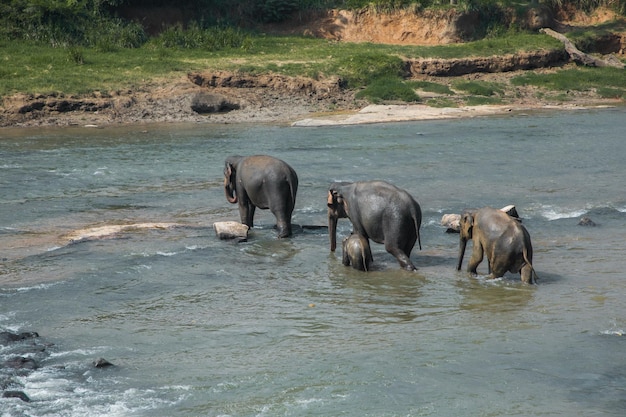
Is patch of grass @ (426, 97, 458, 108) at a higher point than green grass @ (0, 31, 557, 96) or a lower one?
lower

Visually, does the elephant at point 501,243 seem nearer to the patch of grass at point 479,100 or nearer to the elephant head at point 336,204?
the elephant head at point 336,204

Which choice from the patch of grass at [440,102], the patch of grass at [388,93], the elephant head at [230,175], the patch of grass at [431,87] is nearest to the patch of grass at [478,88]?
the patch of grass at [431,87]

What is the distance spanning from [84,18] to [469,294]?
87.8 ft

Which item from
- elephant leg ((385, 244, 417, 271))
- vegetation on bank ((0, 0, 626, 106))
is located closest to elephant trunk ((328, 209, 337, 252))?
elephant leg ((385, 244, 417, 271))

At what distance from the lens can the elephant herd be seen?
10.3 meters

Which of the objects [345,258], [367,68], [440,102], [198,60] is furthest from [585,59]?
[345,258]

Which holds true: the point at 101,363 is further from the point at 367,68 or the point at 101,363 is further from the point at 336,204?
the point at 367,68

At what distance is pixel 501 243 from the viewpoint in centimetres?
1030

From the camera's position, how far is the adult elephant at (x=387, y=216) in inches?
436

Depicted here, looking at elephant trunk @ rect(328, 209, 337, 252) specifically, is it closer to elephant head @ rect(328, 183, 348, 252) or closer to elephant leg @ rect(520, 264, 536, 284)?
elephant head @ rect(328, 183, 348, 252)

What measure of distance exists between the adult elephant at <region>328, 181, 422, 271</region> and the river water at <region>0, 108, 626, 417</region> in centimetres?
35

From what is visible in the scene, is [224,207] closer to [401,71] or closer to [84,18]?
[401,71]

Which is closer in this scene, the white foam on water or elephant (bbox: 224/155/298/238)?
elephant (bbox: 224/155/298/238)

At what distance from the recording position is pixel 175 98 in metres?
28.6
